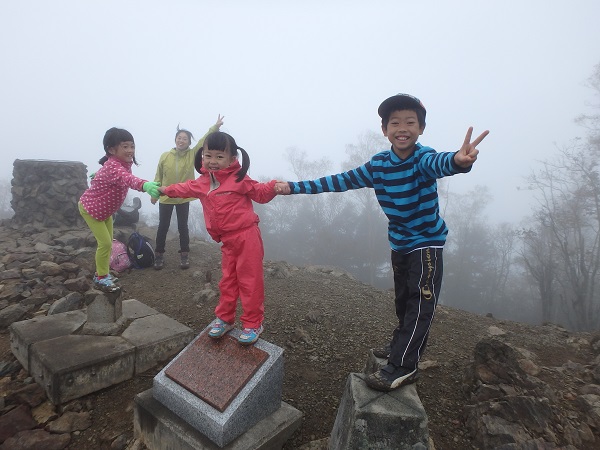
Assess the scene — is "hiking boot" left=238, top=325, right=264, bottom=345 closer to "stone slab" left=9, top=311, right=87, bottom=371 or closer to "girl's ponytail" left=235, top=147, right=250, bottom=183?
"girl's ponytail" left=235, top=147, right=250, bottom=183

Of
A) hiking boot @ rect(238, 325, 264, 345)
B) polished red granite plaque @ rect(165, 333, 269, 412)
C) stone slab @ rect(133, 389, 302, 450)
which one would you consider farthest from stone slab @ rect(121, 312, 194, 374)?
hiking boot @ rect(238, 325, 264, 345)

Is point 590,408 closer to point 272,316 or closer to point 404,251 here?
point 404,251

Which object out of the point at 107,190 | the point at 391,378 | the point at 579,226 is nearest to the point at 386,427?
the point at 391,378

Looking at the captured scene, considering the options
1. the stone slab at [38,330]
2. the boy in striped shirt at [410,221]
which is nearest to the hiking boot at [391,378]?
the boy in striped shirt at [410,221]

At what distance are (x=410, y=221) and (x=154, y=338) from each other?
2849 millimetres

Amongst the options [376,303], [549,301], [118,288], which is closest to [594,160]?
[549,301]

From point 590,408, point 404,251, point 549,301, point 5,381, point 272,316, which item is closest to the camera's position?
point 404,251

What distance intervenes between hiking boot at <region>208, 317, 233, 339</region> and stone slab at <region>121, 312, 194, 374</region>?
3.19 ft

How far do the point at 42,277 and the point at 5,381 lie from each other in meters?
2.81

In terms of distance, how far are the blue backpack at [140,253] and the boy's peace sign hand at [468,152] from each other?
602 cm

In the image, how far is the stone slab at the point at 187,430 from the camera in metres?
2.31

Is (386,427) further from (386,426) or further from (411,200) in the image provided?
(411,200)

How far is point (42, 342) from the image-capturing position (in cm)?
327

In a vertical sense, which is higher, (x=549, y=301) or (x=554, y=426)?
(x=554, y=426)
